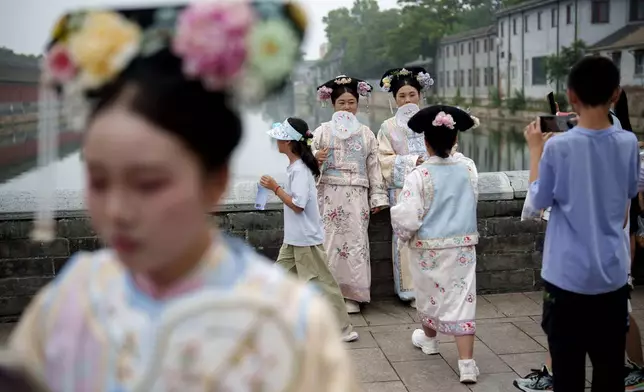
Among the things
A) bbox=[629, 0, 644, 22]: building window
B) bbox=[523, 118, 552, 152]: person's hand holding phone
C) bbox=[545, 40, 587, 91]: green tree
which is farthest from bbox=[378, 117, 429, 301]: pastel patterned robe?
bbox=[629, 0, 644, 22]: building window

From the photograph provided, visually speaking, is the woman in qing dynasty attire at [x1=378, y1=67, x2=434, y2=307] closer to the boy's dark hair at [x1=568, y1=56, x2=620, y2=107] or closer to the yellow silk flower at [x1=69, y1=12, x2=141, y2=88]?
the boy's dark hair at [x1=568, y1=56, x2=620, y2=107]

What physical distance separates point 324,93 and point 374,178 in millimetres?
667

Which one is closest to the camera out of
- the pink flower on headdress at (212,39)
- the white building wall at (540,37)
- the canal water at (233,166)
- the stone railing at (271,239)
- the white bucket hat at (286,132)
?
the pink flower on headdress at (212,39)

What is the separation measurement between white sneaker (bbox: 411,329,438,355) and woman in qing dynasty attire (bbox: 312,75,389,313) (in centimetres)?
78

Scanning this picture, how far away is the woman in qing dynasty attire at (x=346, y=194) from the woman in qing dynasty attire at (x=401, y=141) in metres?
0.15

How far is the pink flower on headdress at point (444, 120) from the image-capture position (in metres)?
3.81

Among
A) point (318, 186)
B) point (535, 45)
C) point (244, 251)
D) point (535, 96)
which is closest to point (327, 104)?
point (318, 186)

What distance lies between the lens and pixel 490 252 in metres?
5.33

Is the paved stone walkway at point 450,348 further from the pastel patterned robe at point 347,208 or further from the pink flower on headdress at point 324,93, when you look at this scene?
the pink flower on headdress at point 324,93

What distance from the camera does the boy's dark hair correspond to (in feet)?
9.11

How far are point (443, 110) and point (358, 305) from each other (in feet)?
5.80

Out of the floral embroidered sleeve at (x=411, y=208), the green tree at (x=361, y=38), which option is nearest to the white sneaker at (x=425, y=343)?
the floral embroidered sleeve at (x=411, y=208)

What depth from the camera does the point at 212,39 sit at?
3.89ft

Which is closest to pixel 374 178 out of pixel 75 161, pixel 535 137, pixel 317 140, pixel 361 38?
pixel 317 140
